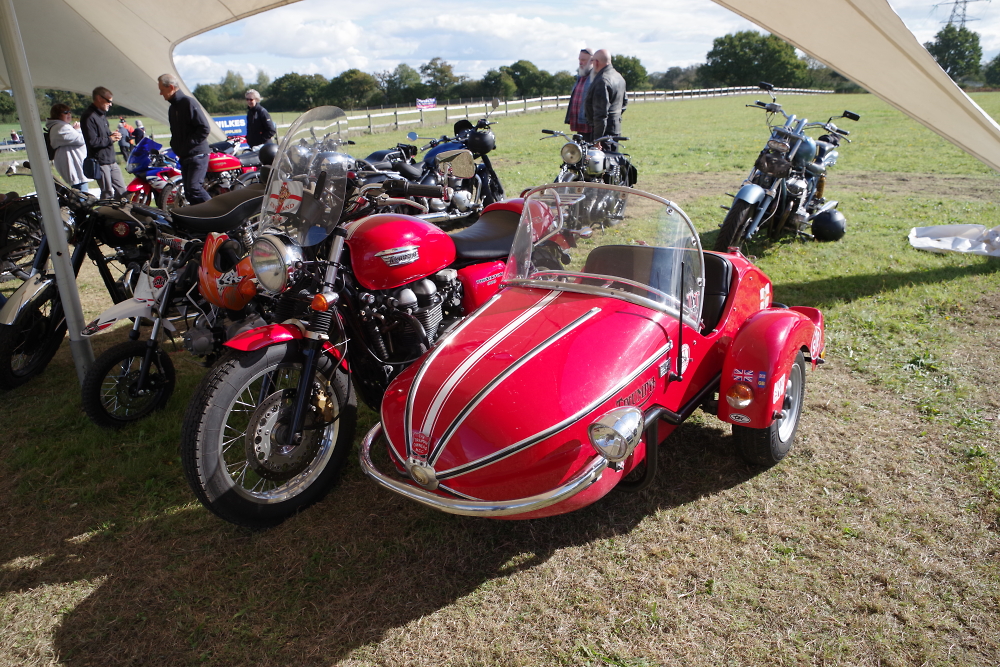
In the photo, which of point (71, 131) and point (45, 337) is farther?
point (71, 131)

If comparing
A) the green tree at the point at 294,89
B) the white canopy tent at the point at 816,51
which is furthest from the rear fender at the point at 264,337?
the green tree at the point at 294,89

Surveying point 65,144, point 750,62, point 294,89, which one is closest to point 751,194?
point 65,144

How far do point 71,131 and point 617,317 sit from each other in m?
10.2

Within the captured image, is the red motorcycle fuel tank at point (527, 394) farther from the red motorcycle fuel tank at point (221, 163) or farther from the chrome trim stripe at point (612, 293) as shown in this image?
the red motorcycle fuel tank at point (221, 163)

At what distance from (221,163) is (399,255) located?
766cm

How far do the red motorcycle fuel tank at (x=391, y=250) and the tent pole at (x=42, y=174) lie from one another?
6.58 feet

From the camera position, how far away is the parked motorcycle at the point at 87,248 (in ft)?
13.0

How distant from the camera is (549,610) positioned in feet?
7.89

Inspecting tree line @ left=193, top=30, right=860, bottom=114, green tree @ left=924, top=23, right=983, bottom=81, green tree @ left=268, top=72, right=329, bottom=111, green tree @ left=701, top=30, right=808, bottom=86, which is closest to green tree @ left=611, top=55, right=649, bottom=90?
tree line @ left=193, top=30, right=860, bottom=114

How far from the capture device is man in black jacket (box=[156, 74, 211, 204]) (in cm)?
777

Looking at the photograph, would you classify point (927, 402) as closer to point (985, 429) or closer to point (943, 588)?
point (985, 429)

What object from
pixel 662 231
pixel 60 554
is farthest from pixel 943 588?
pixel 60 554

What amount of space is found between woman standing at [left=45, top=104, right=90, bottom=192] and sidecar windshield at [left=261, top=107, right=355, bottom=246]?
8053mm

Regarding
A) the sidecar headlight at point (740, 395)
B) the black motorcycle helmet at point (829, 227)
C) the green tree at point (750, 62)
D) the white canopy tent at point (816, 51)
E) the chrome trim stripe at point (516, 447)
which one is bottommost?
the black motorcycle helmet at point (829, 227)
